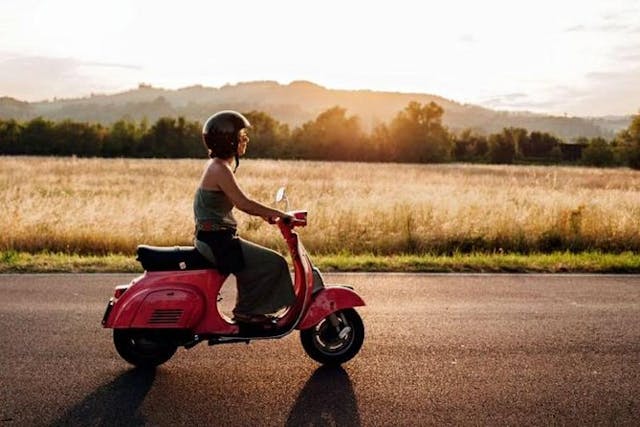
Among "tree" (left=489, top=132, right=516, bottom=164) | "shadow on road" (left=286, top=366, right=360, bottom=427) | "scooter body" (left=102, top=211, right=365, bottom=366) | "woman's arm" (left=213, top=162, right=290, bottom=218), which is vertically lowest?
"shadow on road" (left=286, top=366, right=360, bottom=427)

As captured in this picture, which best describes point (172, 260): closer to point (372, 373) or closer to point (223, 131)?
point (223, 131)

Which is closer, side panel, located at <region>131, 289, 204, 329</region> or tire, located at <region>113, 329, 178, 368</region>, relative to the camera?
side panel, located at <region>131, 289, 204, 329</region>

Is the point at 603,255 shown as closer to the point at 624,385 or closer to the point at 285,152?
the point at 624,385

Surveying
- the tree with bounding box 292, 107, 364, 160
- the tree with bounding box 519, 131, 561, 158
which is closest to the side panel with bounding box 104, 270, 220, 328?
the tree with bounding box 292, 107, 364, 160

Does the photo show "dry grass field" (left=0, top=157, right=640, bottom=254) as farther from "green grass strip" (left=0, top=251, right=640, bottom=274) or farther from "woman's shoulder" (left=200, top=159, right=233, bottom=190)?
"woman's shoulder" (left=200, top=159, right=233, bottom=190)

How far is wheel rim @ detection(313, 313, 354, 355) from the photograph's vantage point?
17.1 ft

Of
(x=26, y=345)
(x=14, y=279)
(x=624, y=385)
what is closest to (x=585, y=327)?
(x=624, y=385)

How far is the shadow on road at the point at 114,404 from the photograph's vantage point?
13.5 ft

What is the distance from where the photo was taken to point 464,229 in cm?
1201

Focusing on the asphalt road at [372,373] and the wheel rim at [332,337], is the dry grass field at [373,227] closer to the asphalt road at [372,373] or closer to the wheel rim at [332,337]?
the asphalt road at [372,373]

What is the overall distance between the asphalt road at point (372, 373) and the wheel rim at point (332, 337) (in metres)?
0.16

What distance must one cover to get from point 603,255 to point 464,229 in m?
2.27

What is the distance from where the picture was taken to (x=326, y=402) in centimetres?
448

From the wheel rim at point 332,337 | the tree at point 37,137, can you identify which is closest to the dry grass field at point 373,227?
the wheel rim at point 332,337
